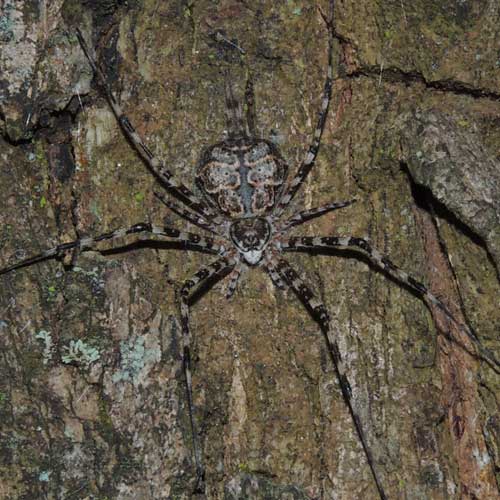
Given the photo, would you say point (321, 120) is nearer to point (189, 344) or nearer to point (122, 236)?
point (122, 236)

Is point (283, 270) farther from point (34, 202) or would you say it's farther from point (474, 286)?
point (34, 202)

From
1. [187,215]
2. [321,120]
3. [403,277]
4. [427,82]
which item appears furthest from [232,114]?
[403,277]

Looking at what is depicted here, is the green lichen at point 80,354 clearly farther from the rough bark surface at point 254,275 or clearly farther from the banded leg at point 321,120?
the banded leg at point 321,120

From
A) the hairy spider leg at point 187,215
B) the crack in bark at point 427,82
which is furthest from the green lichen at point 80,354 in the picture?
the crack in bark at point 427,82

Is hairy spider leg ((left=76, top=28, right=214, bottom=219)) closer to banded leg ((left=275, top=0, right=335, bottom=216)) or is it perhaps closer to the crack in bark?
banded leg ((left=275, top=0, right=335, bottom=216))

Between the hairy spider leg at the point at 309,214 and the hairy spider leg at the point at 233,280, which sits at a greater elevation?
the hairy spider leg at the point at 309,214

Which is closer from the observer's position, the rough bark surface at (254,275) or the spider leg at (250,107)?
the rough bark surface at (254,275)

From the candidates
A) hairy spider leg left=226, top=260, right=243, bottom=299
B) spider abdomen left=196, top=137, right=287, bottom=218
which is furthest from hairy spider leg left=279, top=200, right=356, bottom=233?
hairy spider leg left=226, top=260, right=243, bottom=299

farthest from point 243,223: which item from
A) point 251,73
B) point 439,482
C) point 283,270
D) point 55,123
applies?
point 439,482
